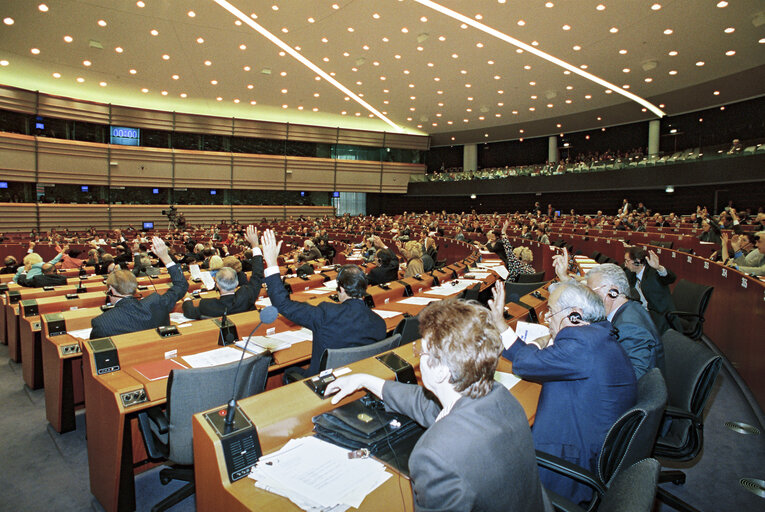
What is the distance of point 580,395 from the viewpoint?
2016 millimetres

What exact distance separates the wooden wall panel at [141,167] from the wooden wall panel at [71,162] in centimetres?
50

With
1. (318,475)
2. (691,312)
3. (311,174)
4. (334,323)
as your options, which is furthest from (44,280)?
(311,174)

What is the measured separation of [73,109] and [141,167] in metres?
3.66

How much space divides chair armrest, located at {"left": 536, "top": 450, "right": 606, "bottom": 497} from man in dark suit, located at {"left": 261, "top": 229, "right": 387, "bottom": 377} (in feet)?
4.59

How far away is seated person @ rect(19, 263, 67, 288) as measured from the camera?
5961 millimetres

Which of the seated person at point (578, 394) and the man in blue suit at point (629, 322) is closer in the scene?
the seated person at point (578, 394)

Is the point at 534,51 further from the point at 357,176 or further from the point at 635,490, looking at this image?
the point at 357,176

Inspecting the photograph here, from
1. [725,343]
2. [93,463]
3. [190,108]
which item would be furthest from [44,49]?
[725,343]

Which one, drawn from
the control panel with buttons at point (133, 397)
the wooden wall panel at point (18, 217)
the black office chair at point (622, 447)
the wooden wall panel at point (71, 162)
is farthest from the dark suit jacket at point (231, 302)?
the wooden wall panel at point (71, 162)

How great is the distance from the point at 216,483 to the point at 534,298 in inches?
146

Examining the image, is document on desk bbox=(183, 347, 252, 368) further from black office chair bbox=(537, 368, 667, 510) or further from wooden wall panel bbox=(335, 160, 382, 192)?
wooden wall panel bbox=(335, 160, 382, 192)

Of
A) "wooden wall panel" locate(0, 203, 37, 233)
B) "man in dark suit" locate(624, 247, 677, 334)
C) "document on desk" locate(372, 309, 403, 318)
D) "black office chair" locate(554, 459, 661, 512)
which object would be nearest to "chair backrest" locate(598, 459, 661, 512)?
"black office chair" locate(554, 459, 661, 512)

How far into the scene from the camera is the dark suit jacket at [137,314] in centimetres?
324

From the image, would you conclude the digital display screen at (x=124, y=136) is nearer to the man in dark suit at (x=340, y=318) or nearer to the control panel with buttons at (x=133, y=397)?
the man in dark suit at (x=340, y=318)
